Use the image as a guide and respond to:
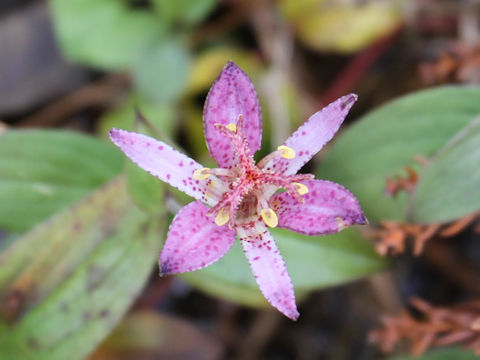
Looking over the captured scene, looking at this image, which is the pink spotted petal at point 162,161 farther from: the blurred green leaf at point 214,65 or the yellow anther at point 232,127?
the blurred green leaf at point 214,65

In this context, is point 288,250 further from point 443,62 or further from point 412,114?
point 443,62

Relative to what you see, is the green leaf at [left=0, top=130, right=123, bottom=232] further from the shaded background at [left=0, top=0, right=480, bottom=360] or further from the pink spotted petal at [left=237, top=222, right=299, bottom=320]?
the pink spotted petal at [left=237, top=222, right=299, bottom=320]

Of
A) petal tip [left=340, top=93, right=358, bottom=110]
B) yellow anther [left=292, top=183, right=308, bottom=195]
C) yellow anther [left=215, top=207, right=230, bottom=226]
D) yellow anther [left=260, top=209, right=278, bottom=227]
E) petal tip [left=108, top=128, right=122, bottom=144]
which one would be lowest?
yellow anther [left=260, top=209, right=278, bottom=227]

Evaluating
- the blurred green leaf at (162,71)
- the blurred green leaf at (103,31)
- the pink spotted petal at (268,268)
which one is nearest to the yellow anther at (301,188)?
the pink spotted petal at (268,268)

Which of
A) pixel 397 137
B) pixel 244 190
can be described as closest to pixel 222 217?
pixel 244 190

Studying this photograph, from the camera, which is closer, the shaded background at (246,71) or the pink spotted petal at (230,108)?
the pink spotted petal at (230,108)

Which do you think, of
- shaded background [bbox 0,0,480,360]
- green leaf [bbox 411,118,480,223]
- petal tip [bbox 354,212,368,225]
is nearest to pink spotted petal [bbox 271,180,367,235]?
petal tip [bbox 354,212,368,225]

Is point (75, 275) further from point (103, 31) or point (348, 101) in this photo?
point (103, 31)
